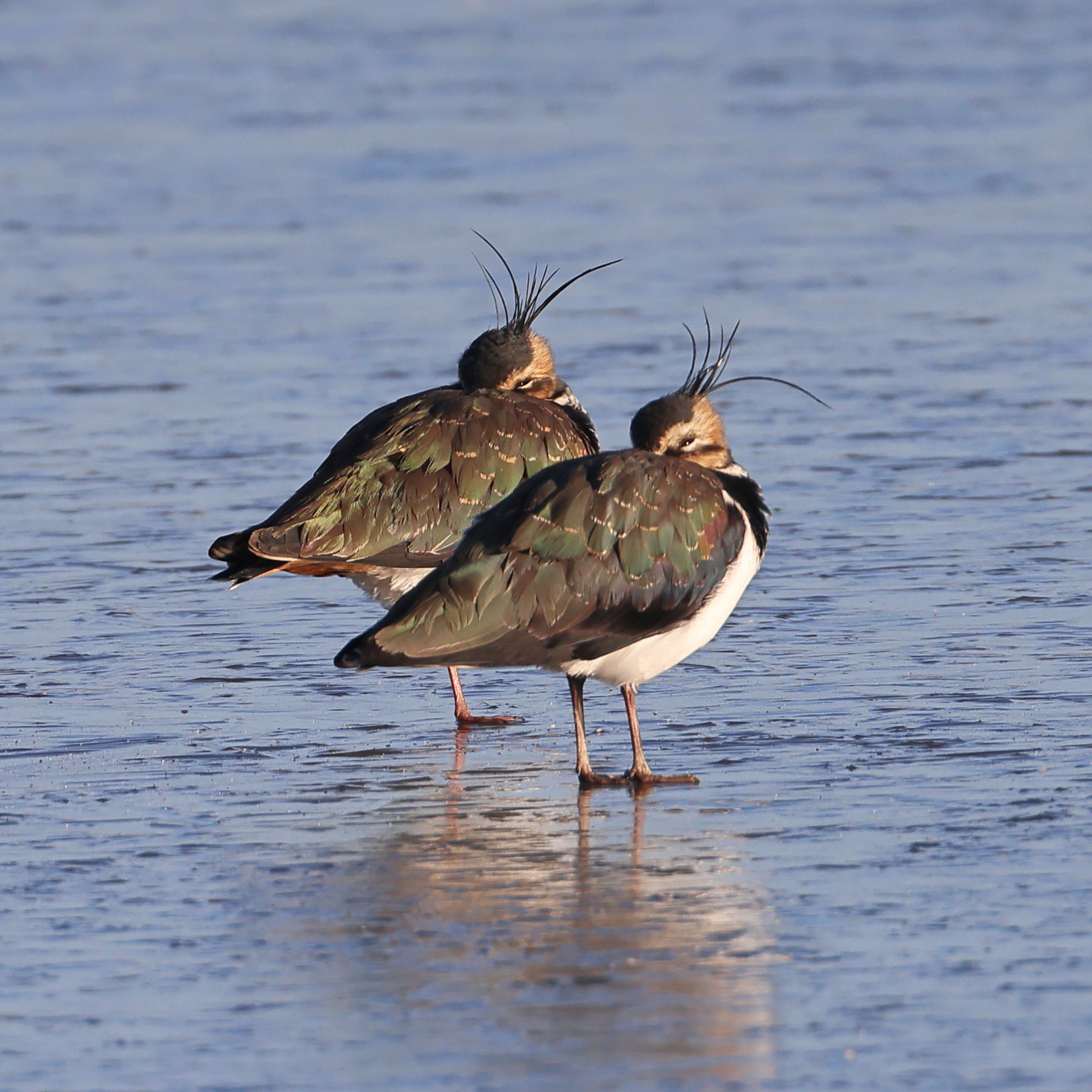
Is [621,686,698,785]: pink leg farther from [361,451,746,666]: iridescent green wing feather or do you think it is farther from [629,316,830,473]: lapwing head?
[629,316,830,473]: lapwing head

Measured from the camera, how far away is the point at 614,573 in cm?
679

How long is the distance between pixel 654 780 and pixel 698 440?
119 cm

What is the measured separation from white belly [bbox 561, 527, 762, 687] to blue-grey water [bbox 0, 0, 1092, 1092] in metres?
0.31

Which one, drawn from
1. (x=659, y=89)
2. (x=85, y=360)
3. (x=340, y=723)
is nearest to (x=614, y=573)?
(x=340, y=723)

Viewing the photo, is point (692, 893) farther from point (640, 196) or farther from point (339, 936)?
point (640, 196)

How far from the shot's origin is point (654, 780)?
6.77 meters

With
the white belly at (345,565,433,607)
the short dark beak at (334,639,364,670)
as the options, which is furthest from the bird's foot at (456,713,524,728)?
the short dark beak at (334,639,364,670)

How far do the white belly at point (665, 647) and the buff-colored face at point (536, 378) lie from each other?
1.86 m

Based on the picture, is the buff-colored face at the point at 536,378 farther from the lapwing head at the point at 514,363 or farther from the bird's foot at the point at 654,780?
the bird's foot at the point at 654,780

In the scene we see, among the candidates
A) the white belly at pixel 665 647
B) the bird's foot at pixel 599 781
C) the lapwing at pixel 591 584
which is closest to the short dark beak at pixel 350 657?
the lapwing at pixel 591 584

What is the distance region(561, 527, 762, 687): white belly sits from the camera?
6.89m

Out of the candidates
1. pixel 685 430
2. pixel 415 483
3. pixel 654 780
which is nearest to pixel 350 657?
pixel 654 780

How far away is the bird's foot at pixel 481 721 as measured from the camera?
761 cm

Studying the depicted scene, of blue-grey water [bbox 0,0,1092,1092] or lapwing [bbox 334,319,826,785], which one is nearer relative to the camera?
blue-grey water [bbox 0,0,1092,1092]
